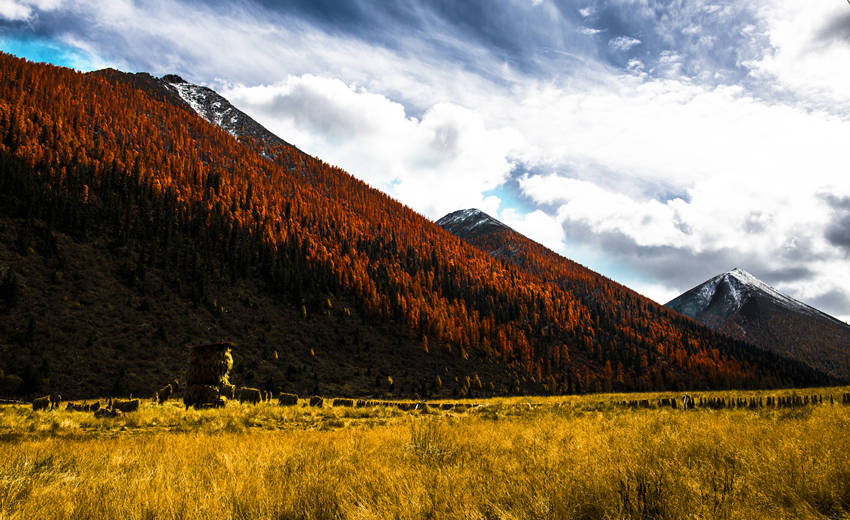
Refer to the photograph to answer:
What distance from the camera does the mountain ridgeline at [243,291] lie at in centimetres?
5191

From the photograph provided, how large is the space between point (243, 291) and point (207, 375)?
216 ft

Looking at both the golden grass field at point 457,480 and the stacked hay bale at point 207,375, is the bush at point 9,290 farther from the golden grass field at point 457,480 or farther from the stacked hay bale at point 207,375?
the golden grass field at point 457,480

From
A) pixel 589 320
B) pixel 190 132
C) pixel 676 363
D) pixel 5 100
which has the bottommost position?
pixel 676 363

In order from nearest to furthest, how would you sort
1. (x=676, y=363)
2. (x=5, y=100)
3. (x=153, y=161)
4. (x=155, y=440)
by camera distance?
(x=155, y=440) → (x=5, y=100) → (x=153, y=161) → (x=676, y=363)

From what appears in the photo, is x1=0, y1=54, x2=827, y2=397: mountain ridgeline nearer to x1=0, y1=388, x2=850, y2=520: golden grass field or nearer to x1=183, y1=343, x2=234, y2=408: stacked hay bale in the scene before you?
x1=183, y1=343, x2=234, y2=408: stacked hay bale

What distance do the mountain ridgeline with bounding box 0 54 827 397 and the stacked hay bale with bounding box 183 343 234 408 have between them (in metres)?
32.3

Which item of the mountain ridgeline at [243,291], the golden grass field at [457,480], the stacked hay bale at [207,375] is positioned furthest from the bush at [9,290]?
the golden grass field at [457,480]

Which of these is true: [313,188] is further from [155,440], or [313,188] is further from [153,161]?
[155,440]

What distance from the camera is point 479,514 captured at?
3.00 m

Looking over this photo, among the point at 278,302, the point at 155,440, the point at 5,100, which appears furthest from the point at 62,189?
the point at 155,440

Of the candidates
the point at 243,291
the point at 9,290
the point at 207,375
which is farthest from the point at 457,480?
the point at 243,291

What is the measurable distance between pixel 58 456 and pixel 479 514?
677 cm

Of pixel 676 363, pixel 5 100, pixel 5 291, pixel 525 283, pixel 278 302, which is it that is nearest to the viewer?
pixel 5 291

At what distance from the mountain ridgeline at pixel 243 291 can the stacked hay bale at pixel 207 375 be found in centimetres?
3226
